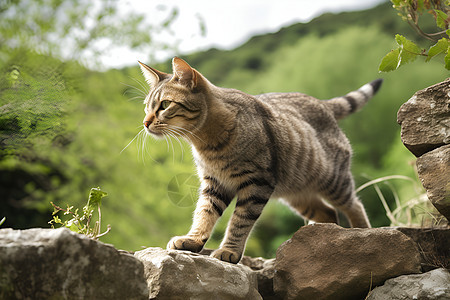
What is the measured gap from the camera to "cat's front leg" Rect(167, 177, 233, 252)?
2.09 m

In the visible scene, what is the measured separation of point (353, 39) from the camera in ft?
30.9

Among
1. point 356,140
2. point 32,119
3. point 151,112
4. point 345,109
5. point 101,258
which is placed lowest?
point 356,140

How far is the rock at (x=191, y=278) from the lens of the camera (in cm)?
153

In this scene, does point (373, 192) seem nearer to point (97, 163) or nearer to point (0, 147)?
point (97, 163)

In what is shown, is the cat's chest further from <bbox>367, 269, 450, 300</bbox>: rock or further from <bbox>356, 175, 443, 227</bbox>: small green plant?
<bbox>356, 175, 443, 227</bbox>: small green plant

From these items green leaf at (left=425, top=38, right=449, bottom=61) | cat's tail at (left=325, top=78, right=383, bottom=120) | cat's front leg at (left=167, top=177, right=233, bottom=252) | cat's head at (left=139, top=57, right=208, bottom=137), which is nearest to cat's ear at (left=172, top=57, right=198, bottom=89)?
cat's head at (left=139, top=57, right=208, bottom=137)

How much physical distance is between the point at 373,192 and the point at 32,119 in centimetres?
467

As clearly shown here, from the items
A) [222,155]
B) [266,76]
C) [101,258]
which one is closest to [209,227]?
[222,155]

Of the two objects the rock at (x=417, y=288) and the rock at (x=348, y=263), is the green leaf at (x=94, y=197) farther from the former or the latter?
the rock at (x=417, y=288)

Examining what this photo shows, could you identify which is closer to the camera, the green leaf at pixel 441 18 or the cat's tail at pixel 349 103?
the green leaf at pixel 441 18

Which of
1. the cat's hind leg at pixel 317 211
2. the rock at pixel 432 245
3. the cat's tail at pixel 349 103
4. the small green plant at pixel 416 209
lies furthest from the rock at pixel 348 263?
the cat's tail at pixel 349 103

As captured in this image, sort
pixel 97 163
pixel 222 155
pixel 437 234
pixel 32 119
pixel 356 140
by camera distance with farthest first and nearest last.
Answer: pixel 356 140
pixel 97 163
pixel 222 155
pixel 437 234
pixel 32 119

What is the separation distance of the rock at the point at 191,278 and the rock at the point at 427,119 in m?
0.90

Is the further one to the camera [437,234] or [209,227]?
[209,227]
